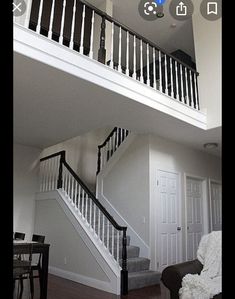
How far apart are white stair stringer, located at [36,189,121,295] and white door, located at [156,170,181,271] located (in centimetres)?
126

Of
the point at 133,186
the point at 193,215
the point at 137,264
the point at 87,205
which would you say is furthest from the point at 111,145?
the point at 137,264

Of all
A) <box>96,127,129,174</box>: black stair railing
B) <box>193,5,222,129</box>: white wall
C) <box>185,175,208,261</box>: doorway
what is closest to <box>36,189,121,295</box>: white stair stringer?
<box>96,127,129,174</box>: black stair railing

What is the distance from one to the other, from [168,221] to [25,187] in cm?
351

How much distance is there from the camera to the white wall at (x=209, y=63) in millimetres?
5299

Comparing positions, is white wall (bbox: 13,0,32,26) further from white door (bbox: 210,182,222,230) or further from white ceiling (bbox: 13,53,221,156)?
white door (bbox: 210,182,222,230)

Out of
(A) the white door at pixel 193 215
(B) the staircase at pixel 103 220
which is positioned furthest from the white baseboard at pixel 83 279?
(A) the white door at pixel 193 215

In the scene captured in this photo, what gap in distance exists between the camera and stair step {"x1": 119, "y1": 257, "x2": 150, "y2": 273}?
15.9ft

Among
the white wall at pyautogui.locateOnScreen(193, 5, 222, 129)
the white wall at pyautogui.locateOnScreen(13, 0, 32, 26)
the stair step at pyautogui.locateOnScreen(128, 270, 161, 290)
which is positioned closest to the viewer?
the white wall at pyautogui.locateOnScreen(13, 0, 32, 26)

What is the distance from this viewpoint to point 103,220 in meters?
5.14

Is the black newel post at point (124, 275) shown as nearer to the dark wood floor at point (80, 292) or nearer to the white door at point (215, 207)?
the dark wood floor at point (80, 292)

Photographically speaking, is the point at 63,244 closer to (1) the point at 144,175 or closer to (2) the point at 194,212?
(1) the point at 144,175

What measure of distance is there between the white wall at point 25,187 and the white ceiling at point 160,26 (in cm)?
389
